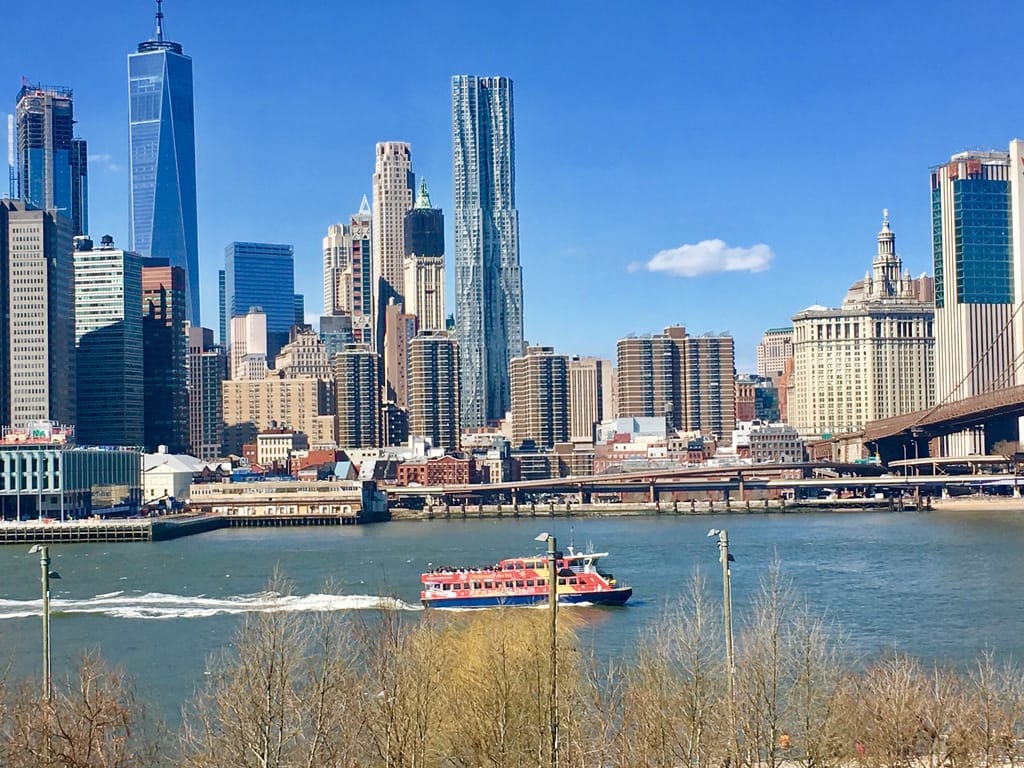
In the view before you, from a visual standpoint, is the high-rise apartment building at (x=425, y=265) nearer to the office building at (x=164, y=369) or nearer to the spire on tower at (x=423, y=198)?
the spire on tower at (x=423, y=198)

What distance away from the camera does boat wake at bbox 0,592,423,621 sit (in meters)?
35.4

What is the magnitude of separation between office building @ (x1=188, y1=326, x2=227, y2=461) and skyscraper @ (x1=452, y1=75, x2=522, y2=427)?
91.5 ft

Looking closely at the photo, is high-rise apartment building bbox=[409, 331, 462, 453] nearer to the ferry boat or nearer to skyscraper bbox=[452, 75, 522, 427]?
skyscraper bbox=[452, 75, 522, 427]

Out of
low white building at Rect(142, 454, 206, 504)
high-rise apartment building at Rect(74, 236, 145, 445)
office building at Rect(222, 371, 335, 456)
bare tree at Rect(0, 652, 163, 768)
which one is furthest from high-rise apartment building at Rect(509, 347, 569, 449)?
bare tree at Rect(0, 652, 163, 768)

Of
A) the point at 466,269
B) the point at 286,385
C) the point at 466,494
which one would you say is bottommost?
the point at 466,494

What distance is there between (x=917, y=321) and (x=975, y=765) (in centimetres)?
13603

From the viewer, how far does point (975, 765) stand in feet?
47.1

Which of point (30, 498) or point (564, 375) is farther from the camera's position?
point (564, 375)

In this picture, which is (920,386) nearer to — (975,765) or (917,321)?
(917,321)

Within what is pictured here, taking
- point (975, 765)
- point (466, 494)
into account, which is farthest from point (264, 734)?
point (466, 494)

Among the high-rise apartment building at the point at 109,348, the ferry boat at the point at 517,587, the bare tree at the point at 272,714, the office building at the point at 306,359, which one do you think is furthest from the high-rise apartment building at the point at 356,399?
the bare tree at the point at 272,714

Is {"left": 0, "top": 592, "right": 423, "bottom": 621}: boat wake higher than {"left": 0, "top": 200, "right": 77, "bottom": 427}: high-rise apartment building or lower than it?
lower

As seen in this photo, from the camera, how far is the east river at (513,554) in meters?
28.8

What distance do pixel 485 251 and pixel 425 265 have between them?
45.4 feet
